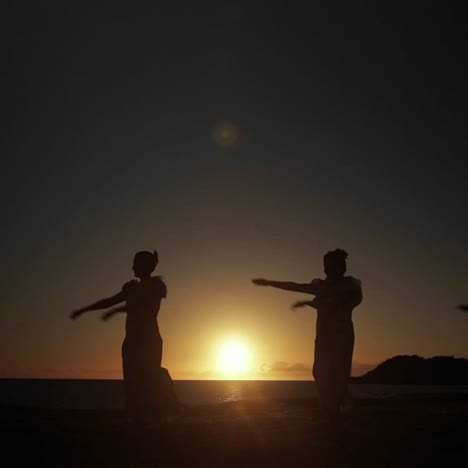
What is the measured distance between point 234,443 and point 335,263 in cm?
433

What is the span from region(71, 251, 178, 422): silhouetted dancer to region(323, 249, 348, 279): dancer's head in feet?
13.4

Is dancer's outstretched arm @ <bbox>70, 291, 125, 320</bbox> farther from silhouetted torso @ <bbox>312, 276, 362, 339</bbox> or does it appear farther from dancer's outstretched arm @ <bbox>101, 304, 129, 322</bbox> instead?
silhouetted torso @ <bbox>312, 276, 362, 339</bbox>

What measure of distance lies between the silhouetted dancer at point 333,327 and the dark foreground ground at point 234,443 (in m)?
0.86

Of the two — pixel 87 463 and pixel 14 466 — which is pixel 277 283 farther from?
pixel 14 466

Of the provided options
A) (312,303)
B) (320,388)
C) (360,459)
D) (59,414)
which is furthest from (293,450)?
(59,414)

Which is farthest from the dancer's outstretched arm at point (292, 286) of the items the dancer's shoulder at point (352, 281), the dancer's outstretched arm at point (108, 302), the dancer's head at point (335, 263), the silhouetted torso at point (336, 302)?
the dancer's outstretched arm at point (108, 302)

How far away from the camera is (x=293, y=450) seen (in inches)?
416

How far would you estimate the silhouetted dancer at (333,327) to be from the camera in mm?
12453

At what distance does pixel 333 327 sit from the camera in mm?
12664

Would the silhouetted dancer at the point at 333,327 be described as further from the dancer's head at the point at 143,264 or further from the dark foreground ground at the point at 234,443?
the dancer's head at the point at 143,264

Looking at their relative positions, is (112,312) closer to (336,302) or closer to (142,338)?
(142,338)

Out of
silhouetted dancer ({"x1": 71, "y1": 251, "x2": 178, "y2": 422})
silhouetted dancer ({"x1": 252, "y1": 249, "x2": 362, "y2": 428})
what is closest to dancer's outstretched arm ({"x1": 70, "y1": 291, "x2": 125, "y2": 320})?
silhouetted dancer ({"x1": 71, "y1": 251, "x2": 178, "y2": 422})

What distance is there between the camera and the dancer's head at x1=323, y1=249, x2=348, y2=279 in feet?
41.9

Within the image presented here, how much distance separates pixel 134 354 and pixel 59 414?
5.57 meters
